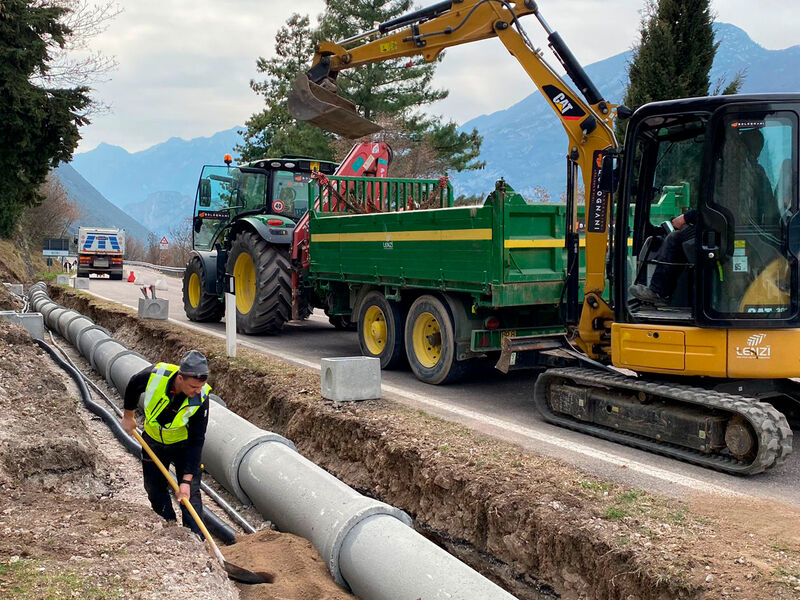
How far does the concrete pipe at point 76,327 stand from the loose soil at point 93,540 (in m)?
5.57

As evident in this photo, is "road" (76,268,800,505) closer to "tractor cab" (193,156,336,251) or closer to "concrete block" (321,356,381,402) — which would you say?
"concrete block" (321,356,381,402)

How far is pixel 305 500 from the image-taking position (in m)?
5.21

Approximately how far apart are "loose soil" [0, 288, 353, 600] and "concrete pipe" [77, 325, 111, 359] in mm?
4284

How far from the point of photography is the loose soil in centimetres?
384

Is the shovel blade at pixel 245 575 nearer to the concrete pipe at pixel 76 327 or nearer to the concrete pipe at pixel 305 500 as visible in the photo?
the concrete pipe at pixel 305 500

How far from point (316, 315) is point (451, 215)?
356 inches

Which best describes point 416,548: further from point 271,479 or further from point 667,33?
point 667,33

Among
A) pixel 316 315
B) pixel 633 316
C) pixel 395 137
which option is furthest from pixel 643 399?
pixel 395 137

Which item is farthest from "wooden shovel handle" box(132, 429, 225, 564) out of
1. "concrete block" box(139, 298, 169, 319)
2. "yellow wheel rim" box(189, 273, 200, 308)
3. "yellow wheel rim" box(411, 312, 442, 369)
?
"yellow wheel rim" box(189, 273, 200, 308)

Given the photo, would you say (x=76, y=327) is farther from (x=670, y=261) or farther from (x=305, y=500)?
(x=670, y=261)

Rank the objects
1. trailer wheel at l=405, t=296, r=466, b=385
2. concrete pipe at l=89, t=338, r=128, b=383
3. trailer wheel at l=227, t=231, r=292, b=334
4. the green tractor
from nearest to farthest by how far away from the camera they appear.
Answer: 1. trailer wheel at l=405, t=296, r=466, b=385
2. concrete pipe at l=89, t=338, r=128, b=383
3. trailer wheel at l=227, t=231, r=292, b=334
4. the green tractor

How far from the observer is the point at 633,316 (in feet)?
22.2

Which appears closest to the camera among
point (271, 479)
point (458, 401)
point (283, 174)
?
point (271, 479)

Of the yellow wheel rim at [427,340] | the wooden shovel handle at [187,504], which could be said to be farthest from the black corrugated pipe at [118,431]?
the yellow wheel rim at [427,340]
